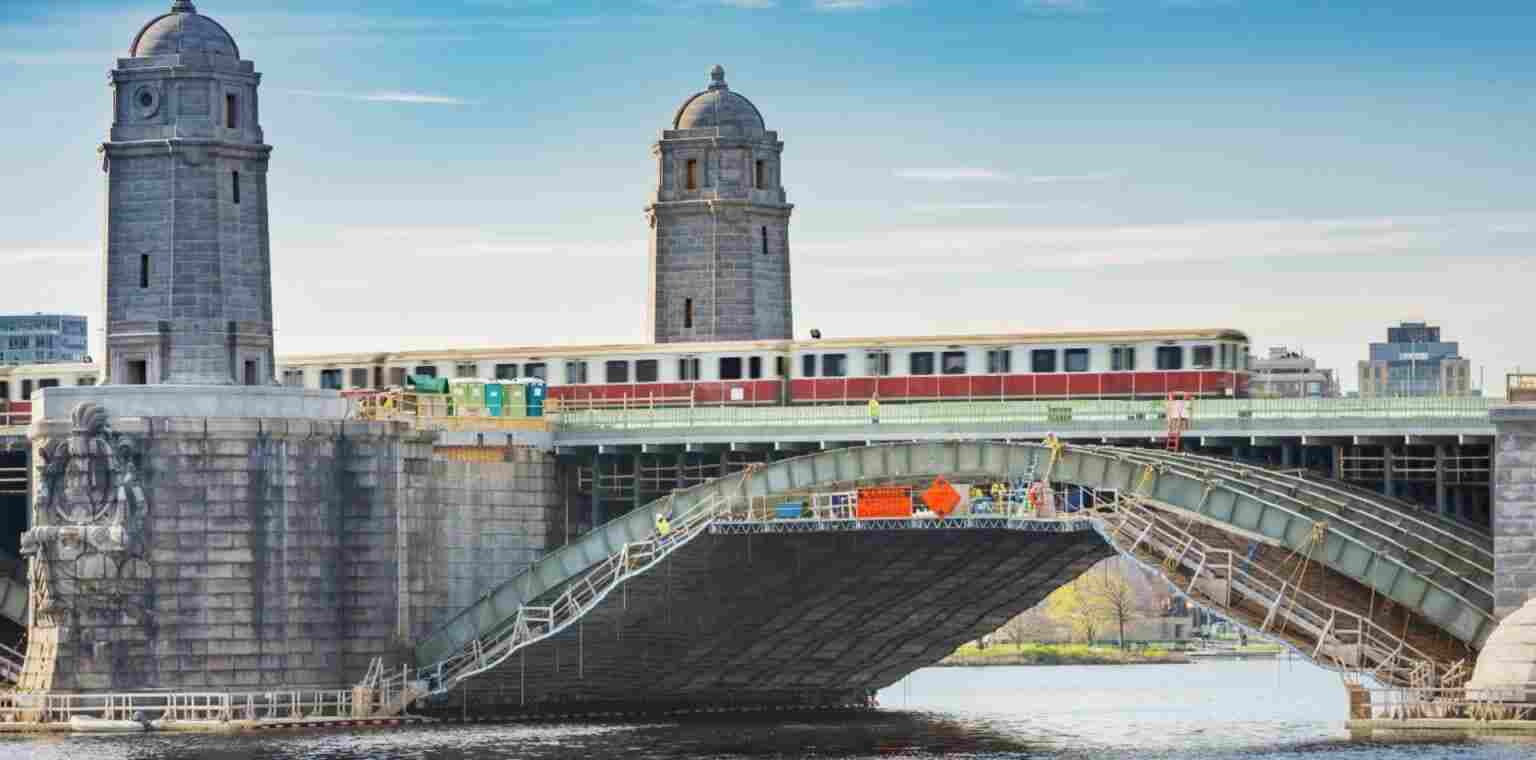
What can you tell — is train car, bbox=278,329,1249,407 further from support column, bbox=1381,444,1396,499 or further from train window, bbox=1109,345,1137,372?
support column, bbox=1381,444,1396,499

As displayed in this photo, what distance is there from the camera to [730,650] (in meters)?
158

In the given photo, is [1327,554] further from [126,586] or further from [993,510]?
[126,586]

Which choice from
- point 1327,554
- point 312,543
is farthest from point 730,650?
point 1327,554

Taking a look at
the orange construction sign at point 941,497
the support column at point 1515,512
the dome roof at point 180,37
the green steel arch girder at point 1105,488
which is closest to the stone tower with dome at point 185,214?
the dome roof at point 180,37

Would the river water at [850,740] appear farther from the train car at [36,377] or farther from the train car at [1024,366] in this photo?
the train car at [36,377]

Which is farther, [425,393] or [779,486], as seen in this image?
[425,393]

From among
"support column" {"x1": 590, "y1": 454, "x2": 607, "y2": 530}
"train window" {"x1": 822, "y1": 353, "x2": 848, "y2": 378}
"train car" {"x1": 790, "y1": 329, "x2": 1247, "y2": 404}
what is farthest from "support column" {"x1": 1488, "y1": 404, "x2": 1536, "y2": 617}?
"support column" {"x1": 590, "y1": 454, "x2": 607, "y2": 530}

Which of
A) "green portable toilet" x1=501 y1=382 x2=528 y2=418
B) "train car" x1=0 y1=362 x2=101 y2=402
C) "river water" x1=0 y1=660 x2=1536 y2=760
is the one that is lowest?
"river water" x1=0 y1=660 x2=1536 y2=760

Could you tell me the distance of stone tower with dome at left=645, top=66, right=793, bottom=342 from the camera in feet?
570

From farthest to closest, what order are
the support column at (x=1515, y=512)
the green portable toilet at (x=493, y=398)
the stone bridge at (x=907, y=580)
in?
1. the green portable toilet at (x=493, y=398)
2. the stone bridge at (x=907, y=580)
3. the support column at (x=1515, y=512)

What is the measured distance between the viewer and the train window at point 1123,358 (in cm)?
14512

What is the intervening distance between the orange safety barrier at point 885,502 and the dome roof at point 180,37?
1219 inches

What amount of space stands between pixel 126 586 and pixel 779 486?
80.8 feet

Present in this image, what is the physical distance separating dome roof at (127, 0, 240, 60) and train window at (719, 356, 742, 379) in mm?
24700
